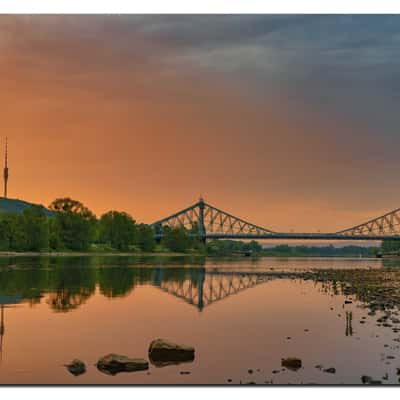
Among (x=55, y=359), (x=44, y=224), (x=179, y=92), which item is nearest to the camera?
(x=55, y=359)

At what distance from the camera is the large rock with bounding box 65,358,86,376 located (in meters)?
10.0

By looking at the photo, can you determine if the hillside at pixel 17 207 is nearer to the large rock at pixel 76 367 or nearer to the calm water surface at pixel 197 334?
the calm water surface at pixel 197 334

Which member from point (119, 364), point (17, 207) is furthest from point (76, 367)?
point (17, 207)

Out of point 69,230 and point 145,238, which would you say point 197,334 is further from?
point 145,238

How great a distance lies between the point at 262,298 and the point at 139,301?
4725mm

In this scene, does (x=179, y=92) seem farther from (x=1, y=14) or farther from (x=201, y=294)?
(x=201, y=294)

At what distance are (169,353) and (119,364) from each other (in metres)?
1.16

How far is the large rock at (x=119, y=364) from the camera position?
33.1 ft

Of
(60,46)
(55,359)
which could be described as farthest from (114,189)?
(55,359)

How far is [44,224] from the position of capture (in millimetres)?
64500

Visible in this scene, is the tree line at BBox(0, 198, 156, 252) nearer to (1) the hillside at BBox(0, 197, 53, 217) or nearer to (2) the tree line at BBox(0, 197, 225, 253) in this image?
(2) the tree line at BBox(0, 197, 225, 253)

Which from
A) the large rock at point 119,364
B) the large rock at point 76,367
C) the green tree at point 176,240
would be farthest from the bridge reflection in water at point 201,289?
the green tree at point 176,240

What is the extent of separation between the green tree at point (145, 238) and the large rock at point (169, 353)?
2989 inches

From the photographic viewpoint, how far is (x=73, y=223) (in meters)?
69.9
